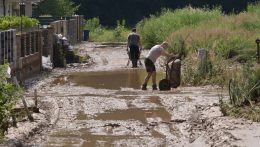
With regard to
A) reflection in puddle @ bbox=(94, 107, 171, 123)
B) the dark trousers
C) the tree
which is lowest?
reflection in puddle @ bbox=(94, 107, 171, 123)

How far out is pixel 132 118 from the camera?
14.4m

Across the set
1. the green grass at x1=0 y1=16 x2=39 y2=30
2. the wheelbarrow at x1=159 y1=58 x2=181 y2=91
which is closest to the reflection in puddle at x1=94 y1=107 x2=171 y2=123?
the wheelbarrow at x1=159 y1=58 x2=181 y2=91

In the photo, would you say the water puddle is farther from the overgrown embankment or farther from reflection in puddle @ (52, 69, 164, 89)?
reflection in puddle @ (52, 69, 164, 89)

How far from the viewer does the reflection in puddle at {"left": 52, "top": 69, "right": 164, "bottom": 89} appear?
71.1 feet

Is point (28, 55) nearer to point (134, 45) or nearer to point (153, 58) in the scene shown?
point (134, 45)

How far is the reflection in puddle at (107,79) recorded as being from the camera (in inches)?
853

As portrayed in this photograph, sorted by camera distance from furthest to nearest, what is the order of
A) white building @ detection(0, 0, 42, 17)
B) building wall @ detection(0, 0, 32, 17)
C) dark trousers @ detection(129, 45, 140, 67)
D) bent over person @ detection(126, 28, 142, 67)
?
1. building wall @ detection(0, 0, 32, 17)
2. white building @ detection(0, 0, 42, 17)
3. dark trousers @ detection(129, 45, 140, 67)
4. bent over person @ detection(126, 28, 142, 67)

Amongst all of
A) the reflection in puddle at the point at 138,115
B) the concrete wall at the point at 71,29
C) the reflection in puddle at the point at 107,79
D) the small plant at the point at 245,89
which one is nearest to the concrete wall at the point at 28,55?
the reflection in puddle at the point at 107,79

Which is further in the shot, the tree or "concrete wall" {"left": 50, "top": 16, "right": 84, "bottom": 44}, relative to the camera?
the tree

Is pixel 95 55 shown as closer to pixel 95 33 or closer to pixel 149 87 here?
pixel 149 87

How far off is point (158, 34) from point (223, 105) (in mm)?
24719

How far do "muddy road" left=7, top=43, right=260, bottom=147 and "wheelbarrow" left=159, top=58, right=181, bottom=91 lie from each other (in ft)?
0.96

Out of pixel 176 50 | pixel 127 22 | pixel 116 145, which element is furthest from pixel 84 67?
pixel 127 22

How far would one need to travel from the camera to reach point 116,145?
38.1 ft
